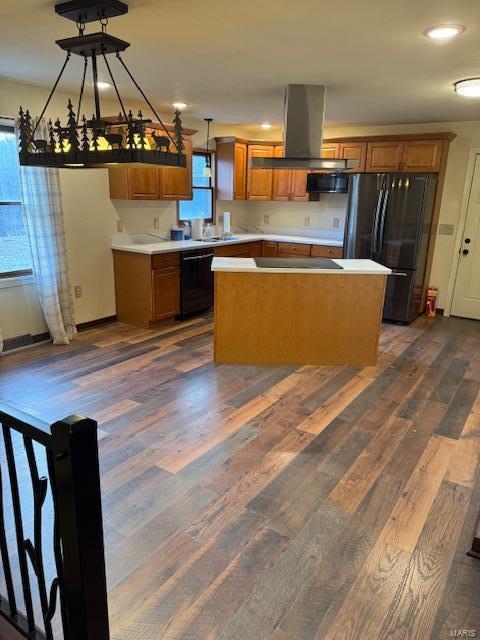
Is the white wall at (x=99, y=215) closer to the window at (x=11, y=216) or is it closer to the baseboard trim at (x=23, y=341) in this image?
the baseboard trim at (x=23, y=341)

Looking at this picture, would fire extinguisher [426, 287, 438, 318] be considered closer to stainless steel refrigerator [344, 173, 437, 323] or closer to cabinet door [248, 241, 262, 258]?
stainless steel refrigerator [344, 173, 437, 323]

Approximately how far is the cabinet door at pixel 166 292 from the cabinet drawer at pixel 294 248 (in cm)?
186

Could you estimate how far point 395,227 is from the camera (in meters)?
5.35

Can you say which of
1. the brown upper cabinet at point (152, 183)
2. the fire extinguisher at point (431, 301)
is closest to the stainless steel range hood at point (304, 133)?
the brown upper cabinet at point (152, 183)

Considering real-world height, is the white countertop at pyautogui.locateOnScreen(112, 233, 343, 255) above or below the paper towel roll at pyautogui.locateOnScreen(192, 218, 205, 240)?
below

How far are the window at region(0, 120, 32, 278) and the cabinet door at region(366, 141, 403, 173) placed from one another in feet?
13.2

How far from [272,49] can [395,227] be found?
Result: 10.1ft

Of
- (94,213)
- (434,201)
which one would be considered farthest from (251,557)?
(434,201)

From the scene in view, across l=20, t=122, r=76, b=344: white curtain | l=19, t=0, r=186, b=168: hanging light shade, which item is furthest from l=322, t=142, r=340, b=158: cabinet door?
l=19, t=0, r=186, b=168: hanging light shade

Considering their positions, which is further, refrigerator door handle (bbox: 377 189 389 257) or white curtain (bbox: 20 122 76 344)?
refrigerator door handle (bbox: 377 189 389 257)

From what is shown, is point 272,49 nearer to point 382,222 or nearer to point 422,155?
point 382,222

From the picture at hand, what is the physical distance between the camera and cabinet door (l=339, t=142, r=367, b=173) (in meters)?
5.65

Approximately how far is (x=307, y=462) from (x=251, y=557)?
81cm

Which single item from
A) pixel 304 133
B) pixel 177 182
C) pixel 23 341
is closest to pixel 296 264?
pixel 304 133
